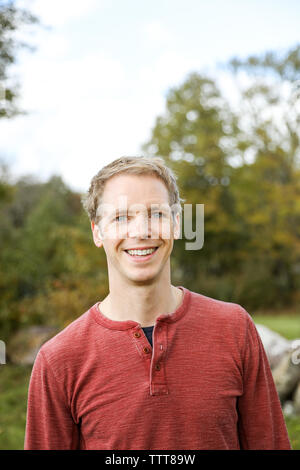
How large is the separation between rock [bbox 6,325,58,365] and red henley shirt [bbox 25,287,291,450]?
9245 mm

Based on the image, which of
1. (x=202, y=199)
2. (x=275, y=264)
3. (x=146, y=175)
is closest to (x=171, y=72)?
(x=202, y=199)

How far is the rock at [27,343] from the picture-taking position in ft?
34.8

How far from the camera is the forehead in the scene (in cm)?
166

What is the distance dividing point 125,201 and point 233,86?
21309mm

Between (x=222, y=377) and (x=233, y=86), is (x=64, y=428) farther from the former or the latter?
(x=233, y=86)

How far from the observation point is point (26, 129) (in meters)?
18.7

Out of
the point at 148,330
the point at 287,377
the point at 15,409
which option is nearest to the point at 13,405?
the point at 15,409

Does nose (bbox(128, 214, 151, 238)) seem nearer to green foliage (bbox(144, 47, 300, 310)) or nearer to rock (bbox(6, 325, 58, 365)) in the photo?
rock (bbox(6, 325, 58, 365))

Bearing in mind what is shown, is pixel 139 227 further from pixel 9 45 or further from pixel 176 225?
pixel 9 45

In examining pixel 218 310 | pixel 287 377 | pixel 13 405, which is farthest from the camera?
pixel 13 405

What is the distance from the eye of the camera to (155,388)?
62.1 inches

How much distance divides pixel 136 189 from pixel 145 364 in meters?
0.59

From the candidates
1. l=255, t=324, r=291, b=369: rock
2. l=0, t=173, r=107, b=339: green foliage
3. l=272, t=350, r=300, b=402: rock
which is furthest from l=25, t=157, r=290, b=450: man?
l=0, t=173, r=107, b=339: green foliage

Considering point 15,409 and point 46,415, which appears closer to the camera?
point 46,415
